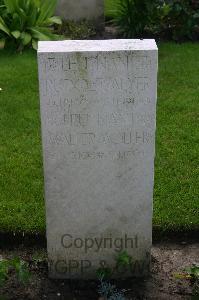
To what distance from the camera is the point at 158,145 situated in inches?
231

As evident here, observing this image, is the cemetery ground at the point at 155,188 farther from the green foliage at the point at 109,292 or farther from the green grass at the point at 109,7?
the green grass at the point at 109,7

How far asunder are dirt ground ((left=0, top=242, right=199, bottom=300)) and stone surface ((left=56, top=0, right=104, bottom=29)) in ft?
18.2

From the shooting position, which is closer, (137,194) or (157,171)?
(137,194)

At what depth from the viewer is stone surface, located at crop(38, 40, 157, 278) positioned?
11.7 ft

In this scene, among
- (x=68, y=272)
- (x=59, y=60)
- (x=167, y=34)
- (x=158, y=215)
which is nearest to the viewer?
(x=59, y=60)

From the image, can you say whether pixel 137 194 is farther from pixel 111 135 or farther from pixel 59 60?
pixel 59 60

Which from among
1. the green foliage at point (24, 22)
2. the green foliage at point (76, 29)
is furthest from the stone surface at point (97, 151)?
the green foliage at point (76, 29)

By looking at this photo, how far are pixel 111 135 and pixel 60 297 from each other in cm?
111

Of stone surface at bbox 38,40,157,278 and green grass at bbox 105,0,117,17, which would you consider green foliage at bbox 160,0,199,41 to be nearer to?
green grass at bbox 105,0,117,17

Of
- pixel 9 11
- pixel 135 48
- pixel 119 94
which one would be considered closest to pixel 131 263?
pixel 119 94

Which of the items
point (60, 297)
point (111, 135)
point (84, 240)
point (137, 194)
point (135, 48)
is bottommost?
point (60, 297)

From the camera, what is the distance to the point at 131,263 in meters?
4.14

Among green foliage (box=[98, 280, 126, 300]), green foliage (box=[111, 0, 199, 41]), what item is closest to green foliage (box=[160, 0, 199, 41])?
green foliage (box=[111, 0, 199, 41])

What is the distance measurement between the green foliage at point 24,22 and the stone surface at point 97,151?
4742 mm
